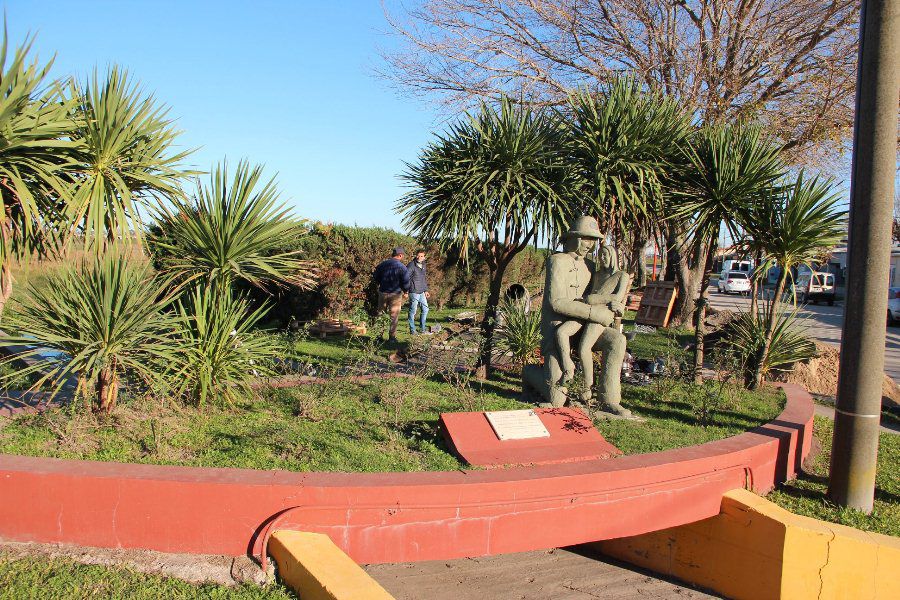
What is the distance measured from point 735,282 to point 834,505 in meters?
42.8

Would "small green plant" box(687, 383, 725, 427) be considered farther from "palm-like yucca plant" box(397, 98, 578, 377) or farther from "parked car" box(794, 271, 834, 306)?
"parked car" box(794, 271, 834, 306)

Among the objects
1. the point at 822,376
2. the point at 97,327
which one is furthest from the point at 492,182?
the point at 822,376

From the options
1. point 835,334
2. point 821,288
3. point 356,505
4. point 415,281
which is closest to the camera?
point 356,505

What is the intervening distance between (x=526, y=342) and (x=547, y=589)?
3.87m

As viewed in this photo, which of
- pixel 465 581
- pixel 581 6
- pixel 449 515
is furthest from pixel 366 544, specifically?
pixel 581 6

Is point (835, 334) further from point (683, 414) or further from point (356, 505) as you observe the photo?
point (356, 505)

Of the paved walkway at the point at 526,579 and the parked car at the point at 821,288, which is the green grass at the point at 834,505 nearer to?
the paved walkway at the point at 526,579

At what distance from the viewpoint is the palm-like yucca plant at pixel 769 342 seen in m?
7.98

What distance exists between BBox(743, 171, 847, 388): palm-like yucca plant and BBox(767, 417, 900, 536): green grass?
2.03m

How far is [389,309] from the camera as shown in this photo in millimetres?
12188

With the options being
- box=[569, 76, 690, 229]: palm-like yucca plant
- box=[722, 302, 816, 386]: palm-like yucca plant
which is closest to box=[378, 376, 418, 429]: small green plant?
box=[569, 76, 690, 229]: palm-like yucca plant

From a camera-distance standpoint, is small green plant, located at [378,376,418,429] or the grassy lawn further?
small green plant, located at [378,376,418,429]

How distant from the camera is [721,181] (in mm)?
7484

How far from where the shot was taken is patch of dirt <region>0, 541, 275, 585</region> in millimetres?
3695
